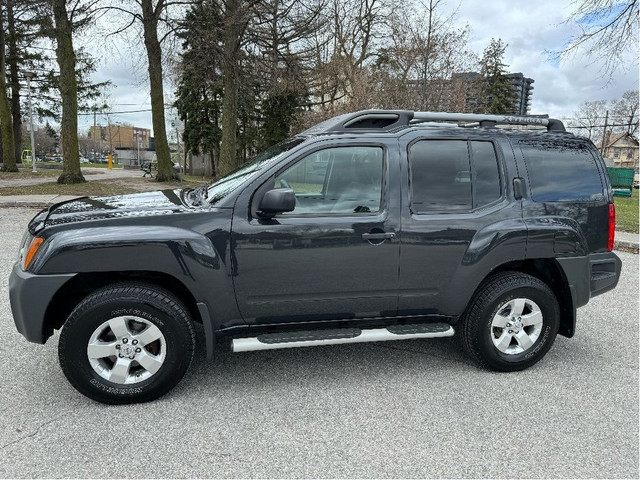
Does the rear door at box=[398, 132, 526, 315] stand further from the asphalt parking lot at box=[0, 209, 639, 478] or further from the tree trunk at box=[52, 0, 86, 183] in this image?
the tree trunk at box=[52, 0, 86, 183]

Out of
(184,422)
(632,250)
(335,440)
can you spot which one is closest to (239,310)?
(184,422)

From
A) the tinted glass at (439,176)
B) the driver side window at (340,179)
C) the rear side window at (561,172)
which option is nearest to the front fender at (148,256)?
the driver side window at (340,179)

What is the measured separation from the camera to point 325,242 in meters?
3.13

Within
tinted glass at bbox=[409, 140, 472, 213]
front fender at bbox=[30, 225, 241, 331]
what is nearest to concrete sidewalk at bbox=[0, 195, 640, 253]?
front fender at bbox=[30, 225, 241, 331]

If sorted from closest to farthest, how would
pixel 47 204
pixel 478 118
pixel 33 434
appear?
1. pixel 33 434
2. pixel 478 118
3. pixel 47 204

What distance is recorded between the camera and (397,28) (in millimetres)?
17891

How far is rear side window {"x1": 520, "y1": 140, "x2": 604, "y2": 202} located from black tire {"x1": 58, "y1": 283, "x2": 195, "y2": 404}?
111 inches

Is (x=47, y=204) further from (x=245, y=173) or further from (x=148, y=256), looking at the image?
(x=148, y=256)

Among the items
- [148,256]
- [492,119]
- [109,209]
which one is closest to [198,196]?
[109,209]

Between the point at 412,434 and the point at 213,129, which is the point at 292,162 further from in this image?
the point at 213,129

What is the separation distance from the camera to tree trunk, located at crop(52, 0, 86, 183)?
49.5 ft

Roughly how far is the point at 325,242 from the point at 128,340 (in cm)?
143

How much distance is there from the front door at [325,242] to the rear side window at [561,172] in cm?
118

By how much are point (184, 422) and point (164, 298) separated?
78 centimetres
